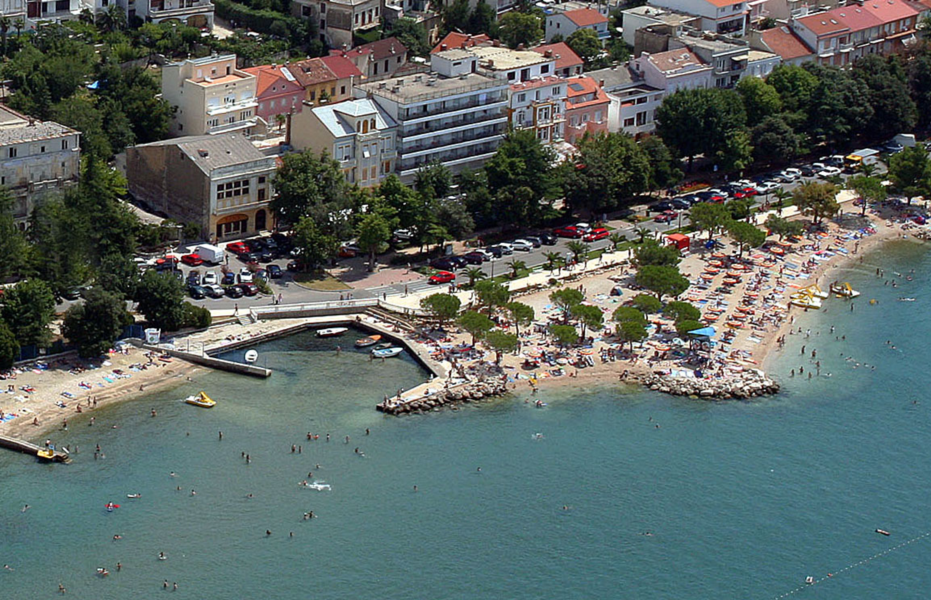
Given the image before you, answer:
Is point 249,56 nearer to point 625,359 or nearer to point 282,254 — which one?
point 282,254

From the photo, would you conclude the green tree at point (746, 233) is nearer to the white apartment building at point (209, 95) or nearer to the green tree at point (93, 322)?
the white apartment building at point (209, 95)

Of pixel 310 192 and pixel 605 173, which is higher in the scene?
pixel 310 192

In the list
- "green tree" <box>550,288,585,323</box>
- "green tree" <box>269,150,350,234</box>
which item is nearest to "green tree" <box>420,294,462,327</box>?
"green tree" <box>550,288,585,323</box>

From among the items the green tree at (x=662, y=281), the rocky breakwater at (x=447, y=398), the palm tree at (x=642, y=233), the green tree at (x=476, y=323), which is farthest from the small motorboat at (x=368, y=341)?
the palm tree at (x=642, y=233)

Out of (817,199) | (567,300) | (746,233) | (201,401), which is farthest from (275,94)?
(817,199)

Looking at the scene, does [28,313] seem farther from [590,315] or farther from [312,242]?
[590,315]

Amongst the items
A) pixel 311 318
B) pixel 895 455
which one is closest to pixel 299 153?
pixel 311 318
